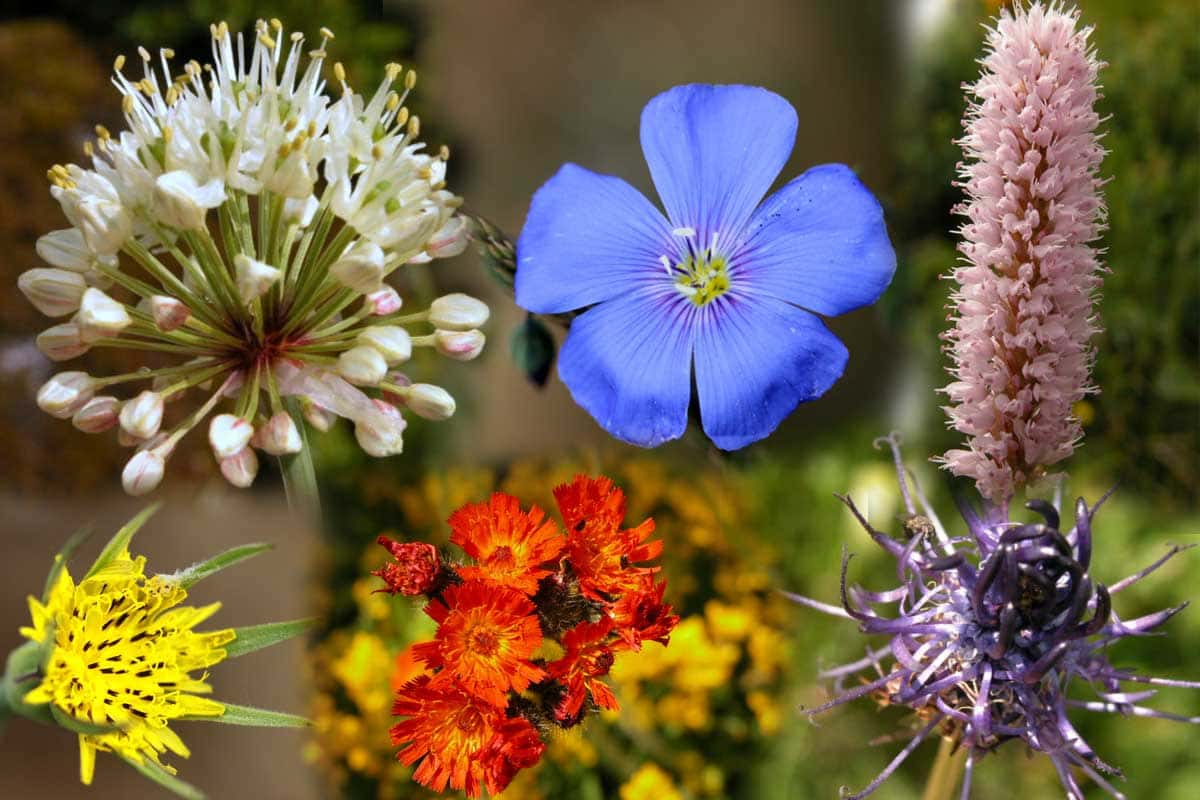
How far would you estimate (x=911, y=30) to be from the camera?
2.83ft

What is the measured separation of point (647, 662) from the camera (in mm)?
880

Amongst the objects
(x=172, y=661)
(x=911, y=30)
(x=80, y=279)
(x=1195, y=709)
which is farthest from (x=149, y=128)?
(x=1195, y=709)

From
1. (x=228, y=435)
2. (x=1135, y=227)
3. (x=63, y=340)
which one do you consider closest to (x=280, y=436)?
(x=228, y=435)

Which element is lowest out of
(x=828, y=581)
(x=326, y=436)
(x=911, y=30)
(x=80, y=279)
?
(x=828, y=581)

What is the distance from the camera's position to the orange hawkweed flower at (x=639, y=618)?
52cm

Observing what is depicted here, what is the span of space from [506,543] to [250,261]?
0.19 m

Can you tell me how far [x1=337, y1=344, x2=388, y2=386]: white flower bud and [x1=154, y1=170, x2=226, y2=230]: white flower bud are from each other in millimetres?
100

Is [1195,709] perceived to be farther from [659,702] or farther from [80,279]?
[80,279]

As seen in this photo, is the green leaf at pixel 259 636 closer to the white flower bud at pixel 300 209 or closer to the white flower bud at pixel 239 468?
the white flower bud at pixel 239 468

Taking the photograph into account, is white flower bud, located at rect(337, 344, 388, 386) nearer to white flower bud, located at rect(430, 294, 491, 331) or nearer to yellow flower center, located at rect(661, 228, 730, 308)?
white flower bud, located at rect(430, 294, 491, 331)

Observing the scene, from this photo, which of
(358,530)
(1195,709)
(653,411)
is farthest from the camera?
(1195,709)

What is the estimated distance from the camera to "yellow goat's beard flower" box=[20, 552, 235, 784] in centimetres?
51

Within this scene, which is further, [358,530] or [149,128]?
[358,530]

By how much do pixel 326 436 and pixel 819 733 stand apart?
0.62 meters
